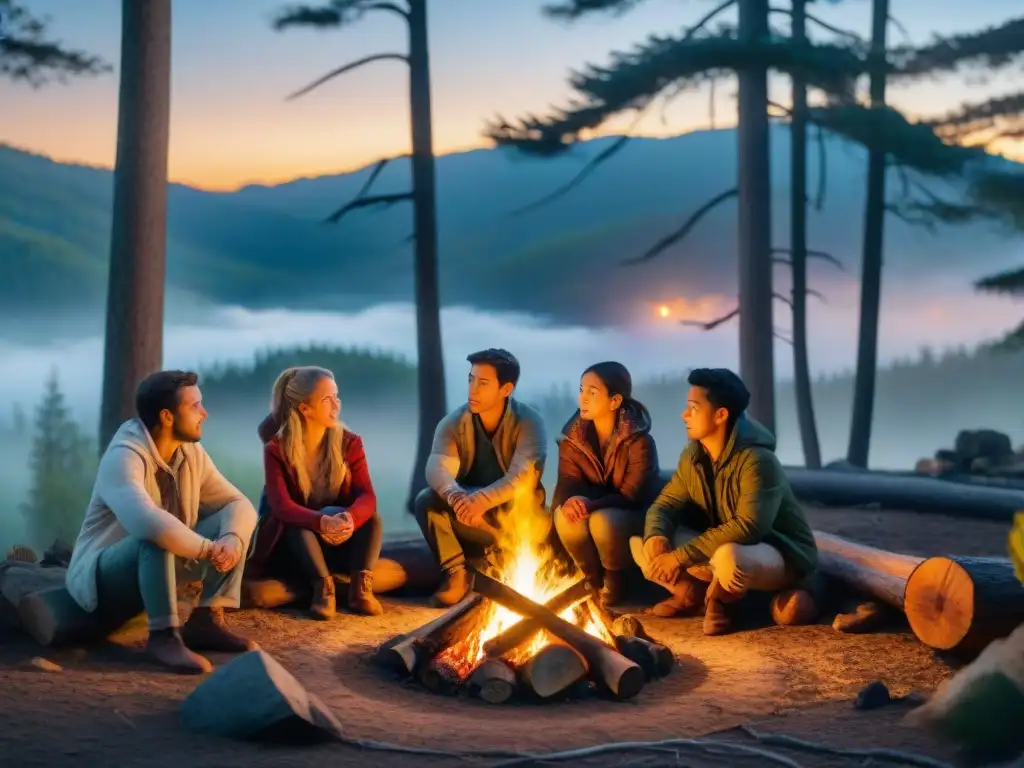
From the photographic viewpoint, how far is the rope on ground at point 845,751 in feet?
11.0

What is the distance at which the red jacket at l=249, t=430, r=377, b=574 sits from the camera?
17.7 ft

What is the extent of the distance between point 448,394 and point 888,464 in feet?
17.7

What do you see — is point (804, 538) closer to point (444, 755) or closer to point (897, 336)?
point (444, 755)

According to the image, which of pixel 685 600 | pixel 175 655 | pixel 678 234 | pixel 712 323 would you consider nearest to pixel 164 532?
pixel 175 655

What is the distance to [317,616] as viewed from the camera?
5.40 metres

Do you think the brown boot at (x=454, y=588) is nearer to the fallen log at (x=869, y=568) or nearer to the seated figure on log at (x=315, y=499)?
the seated figure on log at (x=315, y=499)


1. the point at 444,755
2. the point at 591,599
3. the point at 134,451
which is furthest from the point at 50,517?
the point at 444,755

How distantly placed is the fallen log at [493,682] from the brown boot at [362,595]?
134cm

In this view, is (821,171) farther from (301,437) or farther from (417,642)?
(417,642)

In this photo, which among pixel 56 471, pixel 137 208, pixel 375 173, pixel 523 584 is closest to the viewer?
pixel 523 584

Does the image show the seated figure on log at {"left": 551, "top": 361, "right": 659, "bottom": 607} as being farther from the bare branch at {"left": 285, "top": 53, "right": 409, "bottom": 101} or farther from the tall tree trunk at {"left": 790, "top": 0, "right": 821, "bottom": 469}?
the tall tree trunk at {"left": 790, "top": 0, "right": 821, "bottom": 469}

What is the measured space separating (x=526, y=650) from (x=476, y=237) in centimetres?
784

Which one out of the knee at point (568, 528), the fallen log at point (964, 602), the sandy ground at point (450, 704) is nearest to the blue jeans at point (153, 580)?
the sandy ground at point (450, 704)

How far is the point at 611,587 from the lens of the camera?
5898 millimetres
